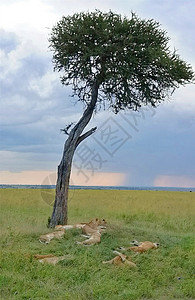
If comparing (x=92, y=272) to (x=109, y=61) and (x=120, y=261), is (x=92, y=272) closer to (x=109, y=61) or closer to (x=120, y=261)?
(x=120, y=261)

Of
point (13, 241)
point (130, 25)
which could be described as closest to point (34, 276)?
point (13, 241)

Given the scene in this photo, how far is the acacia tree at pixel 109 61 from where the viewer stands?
1324 cm

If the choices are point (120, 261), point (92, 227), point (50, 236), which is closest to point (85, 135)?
point (92, 227)

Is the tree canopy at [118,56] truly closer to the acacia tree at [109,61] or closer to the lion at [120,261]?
the acacia tree at [109,61]

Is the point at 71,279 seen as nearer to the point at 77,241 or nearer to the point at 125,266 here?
the point at 125,266

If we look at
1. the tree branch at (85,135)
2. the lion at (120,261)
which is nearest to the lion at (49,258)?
the lion at (120,261)

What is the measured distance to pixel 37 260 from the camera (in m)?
8.12

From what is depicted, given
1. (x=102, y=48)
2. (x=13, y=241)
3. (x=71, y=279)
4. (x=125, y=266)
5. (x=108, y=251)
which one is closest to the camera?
(x=71, y=279)

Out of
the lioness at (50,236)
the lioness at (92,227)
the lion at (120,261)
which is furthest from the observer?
the lioness at (92,227)

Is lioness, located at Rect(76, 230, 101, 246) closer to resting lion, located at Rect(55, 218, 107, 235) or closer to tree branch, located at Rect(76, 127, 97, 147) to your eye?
resting lion, located at Rect(55, 218, 107, 235)

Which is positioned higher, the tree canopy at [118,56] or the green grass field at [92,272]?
the tree canopy at [118,56]

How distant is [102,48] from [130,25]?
1260 mm

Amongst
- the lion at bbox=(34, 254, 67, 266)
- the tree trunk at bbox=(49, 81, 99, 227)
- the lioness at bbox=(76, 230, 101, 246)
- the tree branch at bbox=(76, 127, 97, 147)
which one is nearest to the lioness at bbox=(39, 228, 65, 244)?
Result: the lioness at bbox=(76, 230, 101, 246)

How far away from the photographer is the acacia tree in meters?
13.2
